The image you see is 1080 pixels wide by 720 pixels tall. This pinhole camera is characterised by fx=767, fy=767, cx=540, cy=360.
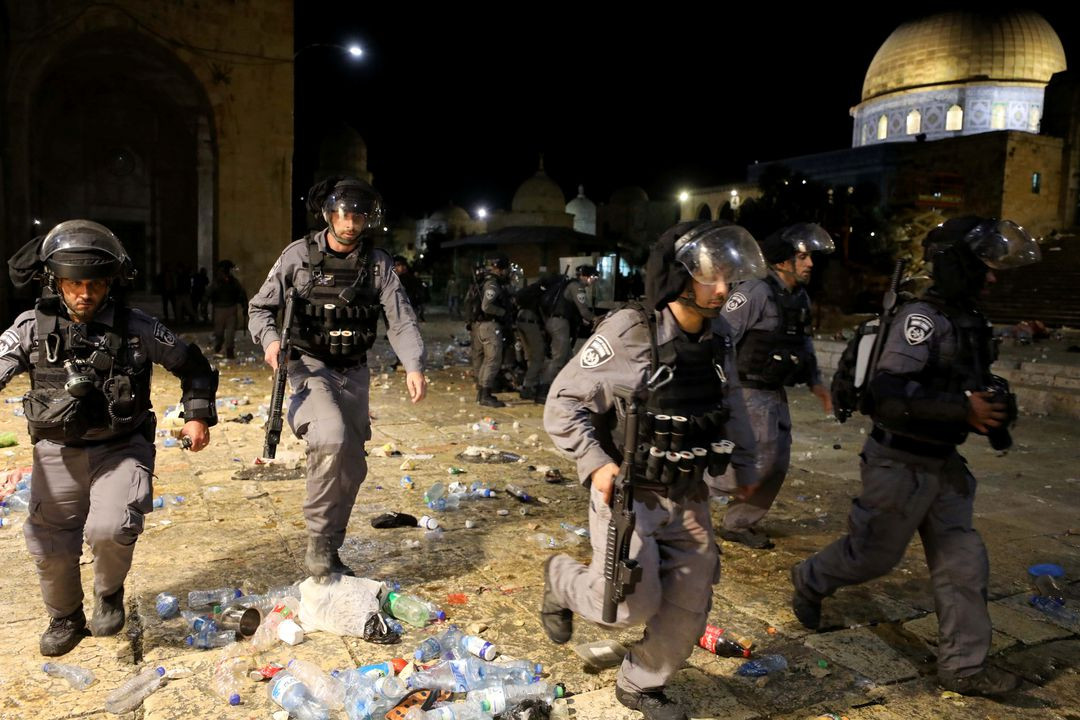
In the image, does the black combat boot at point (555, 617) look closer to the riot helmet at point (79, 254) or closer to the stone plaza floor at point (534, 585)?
the stone plaza floor at point (534, 585)

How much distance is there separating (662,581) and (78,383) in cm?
237

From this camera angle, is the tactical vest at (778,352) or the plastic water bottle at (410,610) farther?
the tactical vest at (778,352)

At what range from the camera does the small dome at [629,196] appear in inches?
Answer: 2229

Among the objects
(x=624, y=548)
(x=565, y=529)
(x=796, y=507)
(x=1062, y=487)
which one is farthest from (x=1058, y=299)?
(x=624, y=548)

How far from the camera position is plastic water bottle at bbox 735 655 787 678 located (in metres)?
3.23

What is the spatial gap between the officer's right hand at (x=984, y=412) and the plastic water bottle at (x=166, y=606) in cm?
360

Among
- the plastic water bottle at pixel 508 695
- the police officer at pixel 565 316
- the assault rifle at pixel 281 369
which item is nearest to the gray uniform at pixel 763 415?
the plastic water bottle at pixel 508 695

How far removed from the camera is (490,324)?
10.1 meters

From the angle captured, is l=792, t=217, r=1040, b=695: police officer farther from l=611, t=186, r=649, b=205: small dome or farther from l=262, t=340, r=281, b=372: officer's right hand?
l=611, t=186, r=649, b=205: small dome

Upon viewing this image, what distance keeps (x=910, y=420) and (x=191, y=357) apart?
124 inches

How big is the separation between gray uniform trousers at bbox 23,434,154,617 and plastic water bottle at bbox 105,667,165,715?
501 millimetres

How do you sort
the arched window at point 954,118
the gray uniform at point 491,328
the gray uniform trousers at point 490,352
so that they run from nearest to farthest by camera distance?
the gray uniform at point 491,328 < the gray uniform trousers at point 490,352 < the arched window at point 954,118

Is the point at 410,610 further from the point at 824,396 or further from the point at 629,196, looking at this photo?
the point at 629,196

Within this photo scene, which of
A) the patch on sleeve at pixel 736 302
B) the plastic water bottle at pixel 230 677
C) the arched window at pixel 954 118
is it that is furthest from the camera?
the arched window at pixel 954 118
